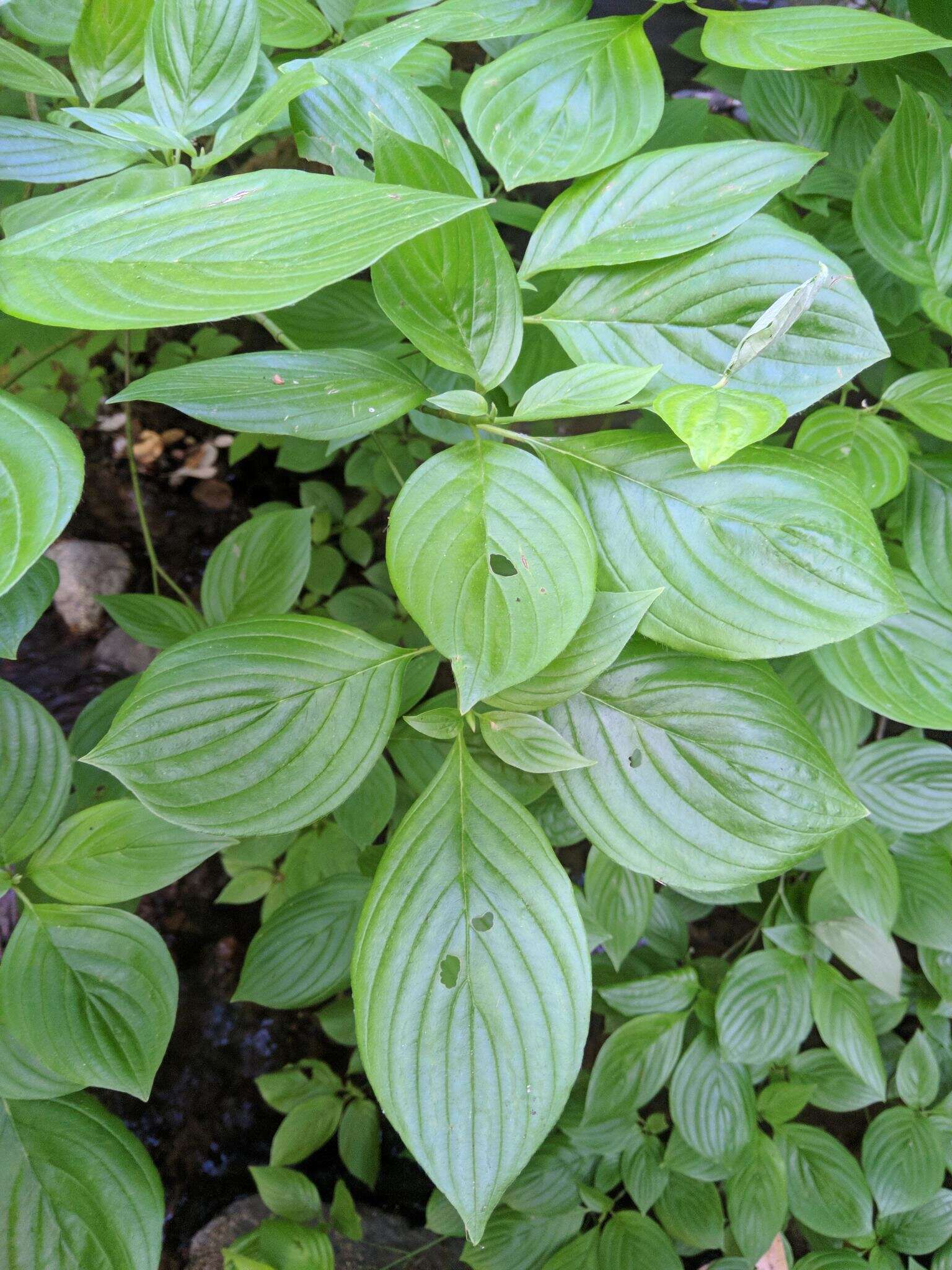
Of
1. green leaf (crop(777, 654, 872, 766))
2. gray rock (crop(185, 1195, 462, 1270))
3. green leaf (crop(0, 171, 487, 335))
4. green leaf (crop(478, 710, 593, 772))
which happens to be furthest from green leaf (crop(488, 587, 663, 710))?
gray rock (crop(185, 1195, 462, 1270))

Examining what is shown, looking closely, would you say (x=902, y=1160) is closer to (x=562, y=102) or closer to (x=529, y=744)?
(x=529, y=744)

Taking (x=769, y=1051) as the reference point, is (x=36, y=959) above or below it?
above

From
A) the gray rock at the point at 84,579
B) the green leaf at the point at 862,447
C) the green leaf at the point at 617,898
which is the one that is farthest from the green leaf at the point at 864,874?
the gray rock at the point at 84,579

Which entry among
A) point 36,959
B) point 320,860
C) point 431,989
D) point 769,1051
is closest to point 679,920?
point 769,1051

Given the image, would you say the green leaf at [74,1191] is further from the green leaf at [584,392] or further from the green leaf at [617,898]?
the green leaf at [584,392]

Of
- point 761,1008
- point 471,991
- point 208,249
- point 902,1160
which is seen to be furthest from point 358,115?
point 902,1160

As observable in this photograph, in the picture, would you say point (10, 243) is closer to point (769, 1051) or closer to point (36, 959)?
point (36, 959)
